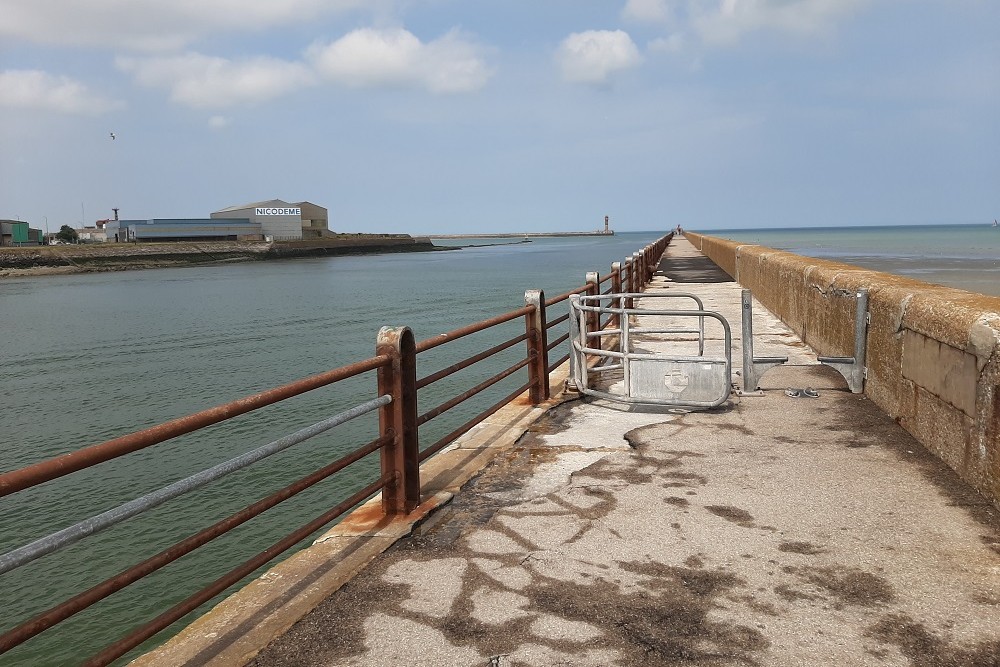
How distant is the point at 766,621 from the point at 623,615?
2.06 ft

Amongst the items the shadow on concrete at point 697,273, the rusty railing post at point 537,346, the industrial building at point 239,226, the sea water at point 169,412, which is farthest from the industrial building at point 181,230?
the rusty railing post at point 537,346

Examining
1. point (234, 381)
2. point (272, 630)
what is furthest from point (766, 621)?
point (234, 381)

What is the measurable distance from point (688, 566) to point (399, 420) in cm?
185

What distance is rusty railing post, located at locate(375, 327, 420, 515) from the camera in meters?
4.39

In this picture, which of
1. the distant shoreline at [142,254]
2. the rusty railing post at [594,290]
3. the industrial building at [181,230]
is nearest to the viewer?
the rusty railing post at [594,290]

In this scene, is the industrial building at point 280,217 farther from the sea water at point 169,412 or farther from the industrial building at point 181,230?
the sea water at point 169,412

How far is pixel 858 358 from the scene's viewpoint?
7.28 metres

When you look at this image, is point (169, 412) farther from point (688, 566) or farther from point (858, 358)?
point (688, 566)

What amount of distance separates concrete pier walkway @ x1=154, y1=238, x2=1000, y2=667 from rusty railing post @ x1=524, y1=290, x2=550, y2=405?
5.04 feet

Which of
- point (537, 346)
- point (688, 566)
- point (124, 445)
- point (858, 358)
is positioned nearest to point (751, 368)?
point (858, 358)

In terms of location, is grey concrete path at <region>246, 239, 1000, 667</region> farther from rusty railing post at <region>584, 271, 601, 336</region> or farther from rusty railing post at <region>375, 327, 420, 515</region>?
rusty railing post at <region>584, 271, 601, 336</region>

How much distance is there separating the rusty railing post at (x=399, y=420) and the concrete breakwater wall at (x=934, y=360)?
3.49 meters

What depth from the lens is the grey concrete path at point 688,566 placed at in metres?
3.07

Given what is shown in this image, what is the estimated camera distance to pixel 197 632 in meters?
3.30
